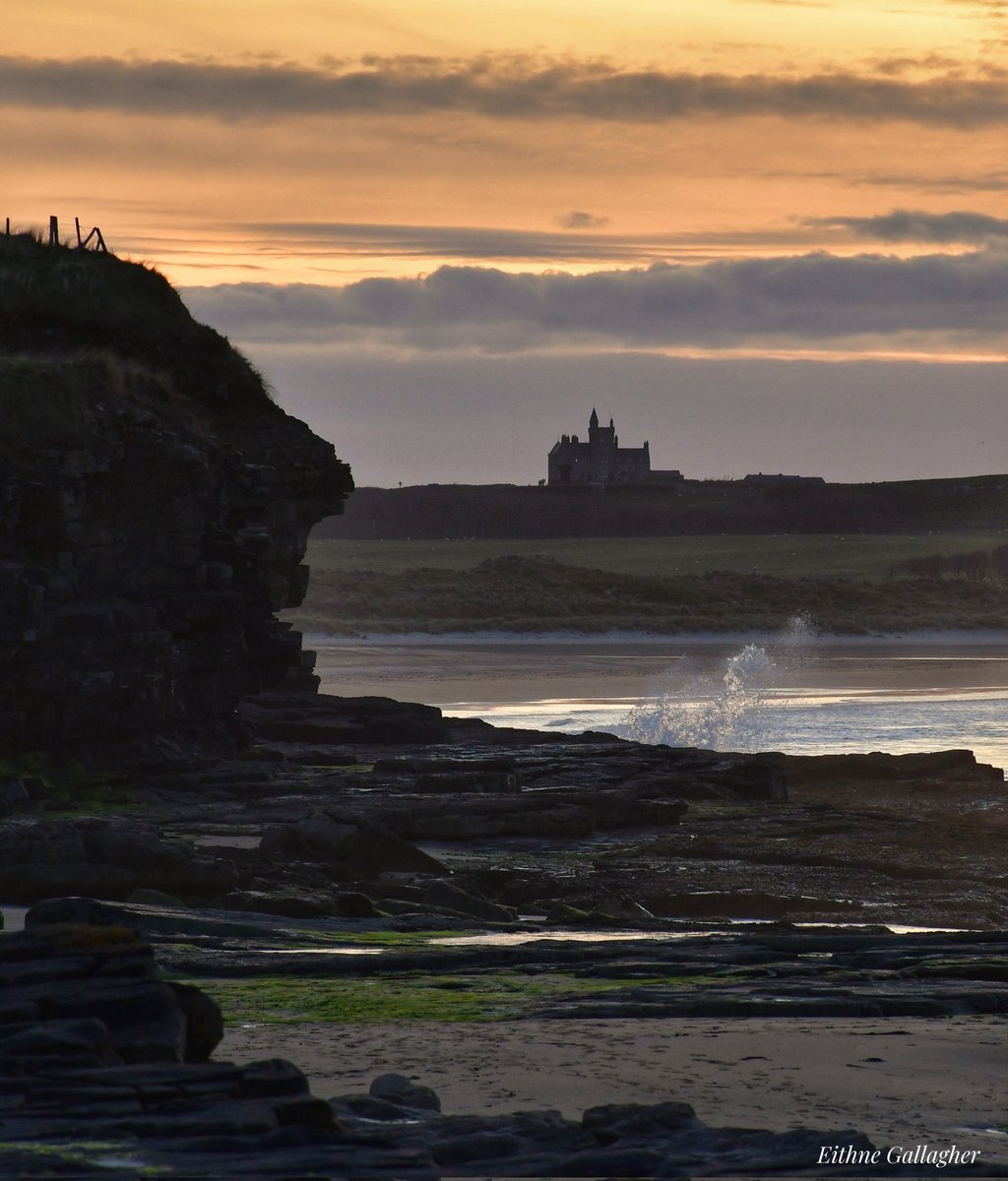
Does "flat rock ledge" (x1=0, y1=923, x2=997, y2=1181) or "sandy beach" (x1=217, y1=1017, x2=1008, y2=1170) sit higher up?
"flat rock ledge" (x1=0, y1=923, x2=997, y2=1181)

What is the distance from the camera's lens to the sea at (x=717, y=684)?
138ft

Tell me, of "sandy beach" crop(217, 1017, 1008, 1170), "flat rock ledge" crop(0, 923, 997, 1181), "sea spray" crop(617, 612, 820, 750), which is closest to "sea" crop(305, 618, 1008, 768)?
"sea spray" crop(617, 612, 820, 750)

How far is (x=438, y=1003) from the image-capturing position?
13.0m

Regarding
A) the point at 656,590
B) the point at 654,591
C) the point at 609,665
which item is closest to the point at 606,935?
the point at 609,665

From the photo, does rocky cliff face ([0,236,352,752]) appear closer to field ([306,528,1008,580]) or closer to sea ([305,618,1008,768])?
sea ([305,618,1008,768])

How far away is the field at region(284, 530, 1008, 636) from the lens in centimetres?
9000

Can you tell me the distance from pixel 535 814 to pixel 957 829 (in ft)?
20.0

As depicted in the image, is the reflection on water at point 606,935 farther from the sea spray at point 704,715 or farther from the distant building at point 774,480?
the distant building at point 774,480

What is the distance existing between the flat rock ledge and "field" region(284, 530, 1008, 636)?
235ft

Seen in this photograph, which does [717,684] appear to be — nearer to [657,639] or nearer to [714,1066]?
[657,639]

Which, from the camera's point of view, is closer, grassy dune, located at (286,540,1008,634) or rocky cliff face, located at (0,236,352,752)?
rocky cliff face, located at (0,236,352,752)

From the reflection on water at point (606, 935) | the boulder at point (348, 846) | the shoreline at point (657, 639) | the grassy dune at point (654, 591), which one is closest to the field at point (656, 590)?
the grassy dune at point (654, 591)

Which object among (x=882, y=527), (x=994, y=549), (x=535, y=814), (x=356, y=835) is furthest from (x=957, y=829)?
(x=882, y=527)

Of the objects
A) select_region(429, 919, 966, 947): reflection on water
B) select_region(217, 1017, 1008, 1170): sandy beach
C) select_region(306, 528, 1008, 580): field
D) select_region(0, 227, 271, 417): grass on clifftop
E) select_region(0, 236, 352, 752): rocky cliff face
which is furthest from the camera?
select_region(306, 528, 1008, 580): field
